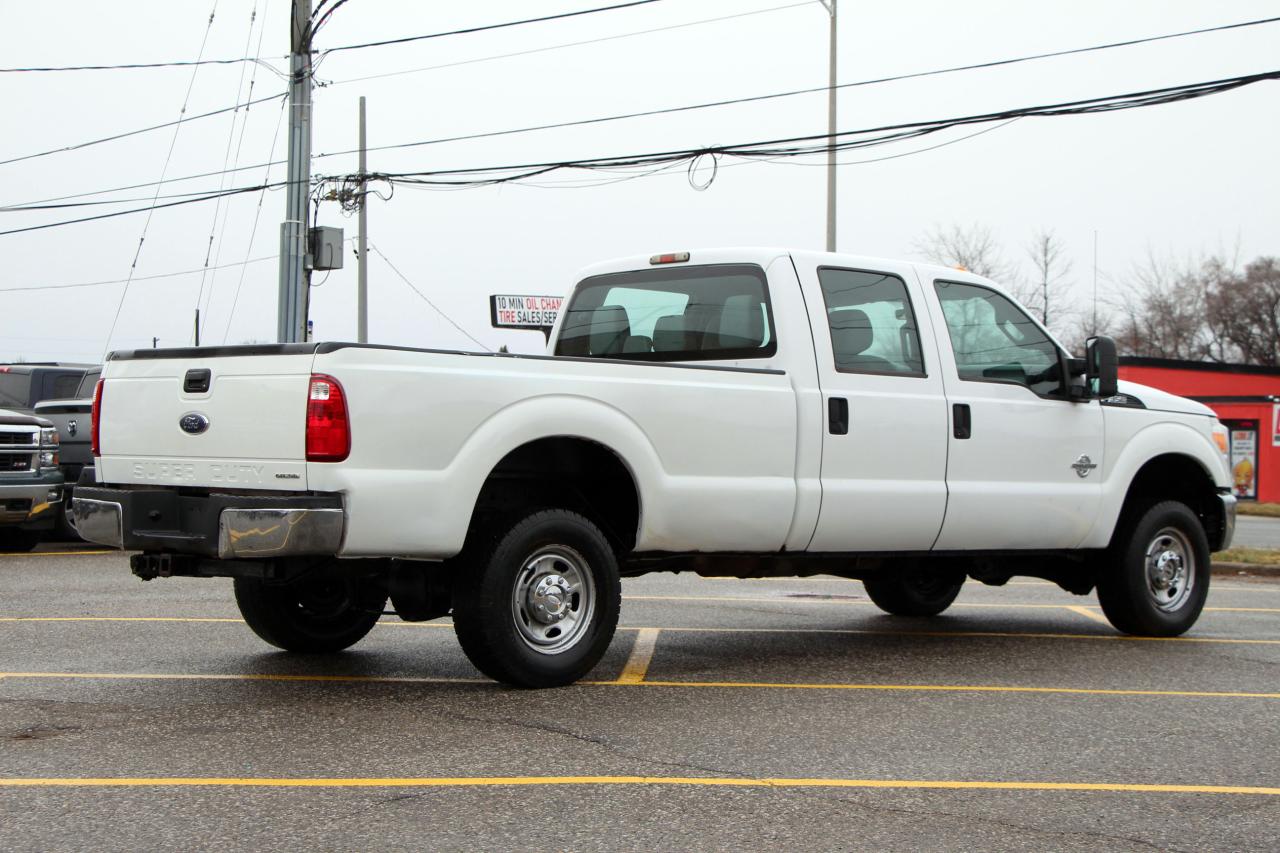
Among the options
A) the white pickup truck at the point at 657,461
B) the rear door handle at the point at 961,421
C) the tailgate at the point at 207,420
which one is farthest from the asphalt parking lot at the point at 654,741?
the rear door handle at the point at 961,421

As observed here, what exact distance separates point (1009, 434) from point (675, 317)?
2.05m

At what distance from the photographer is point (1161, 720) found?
6.38m

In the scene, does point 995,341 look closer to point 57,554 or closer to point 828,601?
point 828,601

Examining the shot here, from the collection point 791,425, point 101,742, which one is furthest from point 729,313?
point 101,742

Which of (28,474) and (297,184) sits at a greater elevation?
(297,184)

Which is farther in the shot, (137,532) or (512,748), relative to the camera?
(137,532)

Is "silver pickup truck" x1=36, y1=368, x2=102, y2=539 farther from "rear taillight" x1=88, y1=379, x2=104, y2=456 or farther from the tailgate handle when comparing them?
the tailgate handle

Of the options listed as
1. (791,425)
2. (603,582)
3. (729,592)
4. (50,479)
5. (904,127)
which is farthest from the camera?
(904,127)

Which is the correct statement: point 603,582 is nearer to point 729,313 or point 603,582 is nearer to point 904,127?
point 729,313

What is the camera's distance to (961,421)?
814 centimetres

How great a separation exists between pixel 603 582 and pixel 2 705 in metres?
2.66

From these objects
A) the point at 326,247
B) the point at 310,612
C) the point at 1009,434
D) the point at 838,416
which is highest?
the point at 326,247

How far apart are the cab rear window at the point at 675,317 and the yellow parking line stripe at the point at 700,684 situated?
1.72 meters

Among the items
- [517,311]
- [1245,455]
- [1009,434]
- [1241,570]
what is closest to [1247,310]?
[1245,455]
